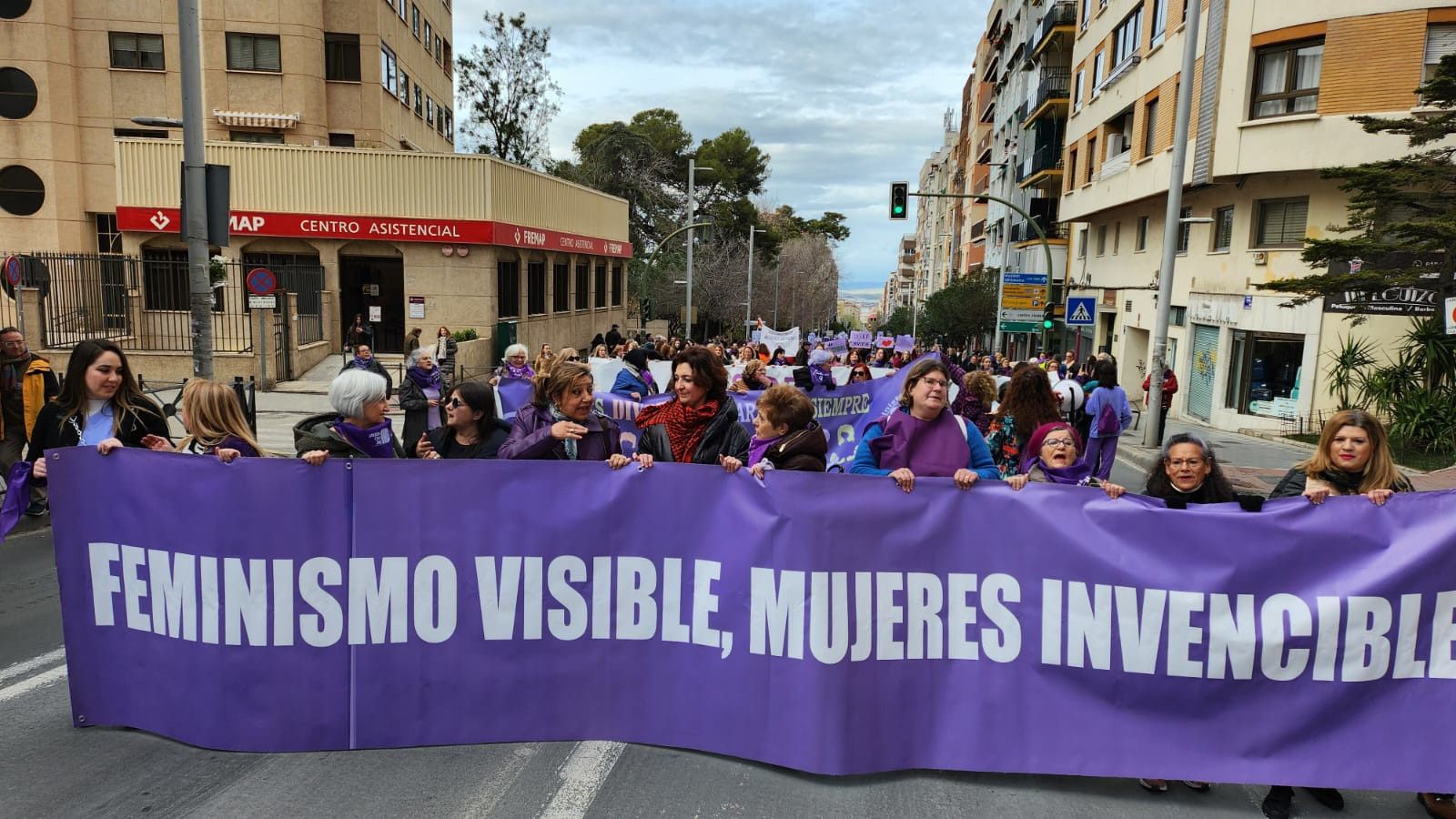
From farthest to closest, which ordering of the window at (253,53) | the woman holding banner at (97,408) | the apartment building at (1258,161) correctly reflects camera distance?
the window at (253,53), the apartment building at (1258,161), the woman holding banner at (97,408)

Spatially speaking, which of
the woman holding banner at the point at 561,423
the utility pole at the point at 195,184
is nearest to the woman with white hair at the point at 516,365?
the utility pole at the point at 195,184

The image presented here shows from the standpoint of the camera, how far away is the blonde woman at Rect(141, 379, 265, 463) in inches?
181

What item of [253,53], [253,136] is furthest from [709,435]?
[253,136]

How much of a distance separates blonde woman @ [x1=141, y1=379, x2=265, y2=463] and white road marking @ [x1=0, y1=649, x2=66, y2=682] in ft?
5.92

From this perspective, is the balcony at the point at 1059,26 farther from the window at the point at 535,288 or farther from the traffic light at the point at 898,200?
the window at the point at 535,288

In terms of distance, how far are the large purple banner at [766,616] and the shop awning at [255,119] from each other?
29.8 meters

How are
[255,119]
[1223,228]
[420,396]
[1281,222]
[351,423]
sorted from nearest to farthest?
[351,423]
[420,396]
[1281,222]
[1223,228]
[255,119]

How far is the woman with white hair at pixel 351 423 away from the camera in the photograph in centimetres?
466

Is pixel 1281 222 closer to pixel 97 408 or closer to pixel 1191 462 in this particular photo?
pixel 1191 462

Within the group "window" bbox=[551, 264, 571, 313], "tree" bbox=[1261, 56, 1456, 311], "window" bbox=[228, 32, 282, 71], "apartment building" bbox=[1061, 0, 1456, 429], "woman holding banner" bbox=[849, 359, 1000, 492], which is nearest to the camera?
"woman holding banner" bbox=[849, 359, 1000, 492]

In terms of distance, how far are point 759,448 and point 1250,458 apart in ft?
49.8

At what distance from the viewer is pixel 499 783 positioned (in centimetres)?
405

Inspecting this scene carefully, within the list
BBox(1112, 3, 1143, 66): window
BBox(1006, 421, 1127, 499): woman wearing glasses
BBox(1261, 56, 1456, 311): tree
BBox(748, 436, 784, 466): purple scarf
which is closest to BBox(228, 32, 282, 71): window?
BBox(1112, 3, 1143, 66): window

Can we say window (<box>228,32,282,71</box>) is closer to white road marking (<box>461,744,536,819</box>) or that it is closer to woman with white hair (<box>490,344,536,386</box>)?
woman with white hair (<box>490,344,536,386</box>)
